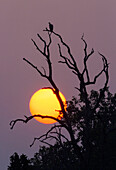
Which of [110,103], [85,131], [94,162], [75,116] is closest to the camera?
[85,131]

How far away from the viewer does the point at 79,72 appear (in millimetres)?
16578

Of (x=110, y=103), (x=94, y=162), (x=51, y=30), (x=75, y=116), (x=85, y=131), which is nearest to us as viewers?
(x=51, y=30)

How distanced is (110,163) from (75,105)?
7.26 m

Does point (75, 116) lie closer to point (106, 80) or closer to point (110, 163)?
point (110, 163)

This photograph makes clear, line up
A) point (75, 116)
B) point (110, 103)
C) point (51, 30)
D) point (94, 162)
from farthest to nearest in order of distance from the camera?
point (110, 103), point (75, 116), point (94, 162), point (51, 30)

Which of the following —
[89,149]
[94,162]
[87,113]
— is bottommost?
[89,149]

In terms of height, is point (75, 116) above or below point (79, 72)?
above

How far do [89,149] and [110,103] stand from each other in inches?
1307

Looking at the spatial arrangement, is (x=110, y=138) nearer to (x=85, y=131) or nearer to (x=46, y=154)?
(x=46, y=154)

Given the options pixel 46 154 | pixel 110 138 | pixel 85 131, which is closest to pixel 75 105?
pixel 110 138

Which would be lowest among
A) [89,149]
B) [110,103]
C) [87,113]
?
[89,149]

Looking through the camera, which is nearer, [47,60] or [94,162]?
[47,60]

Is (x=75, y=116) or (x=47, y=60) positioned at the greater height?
(x=75, y=116)

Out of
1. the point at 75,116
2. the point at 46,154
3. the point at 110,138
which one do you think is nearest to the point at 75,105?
the point at 75,116
